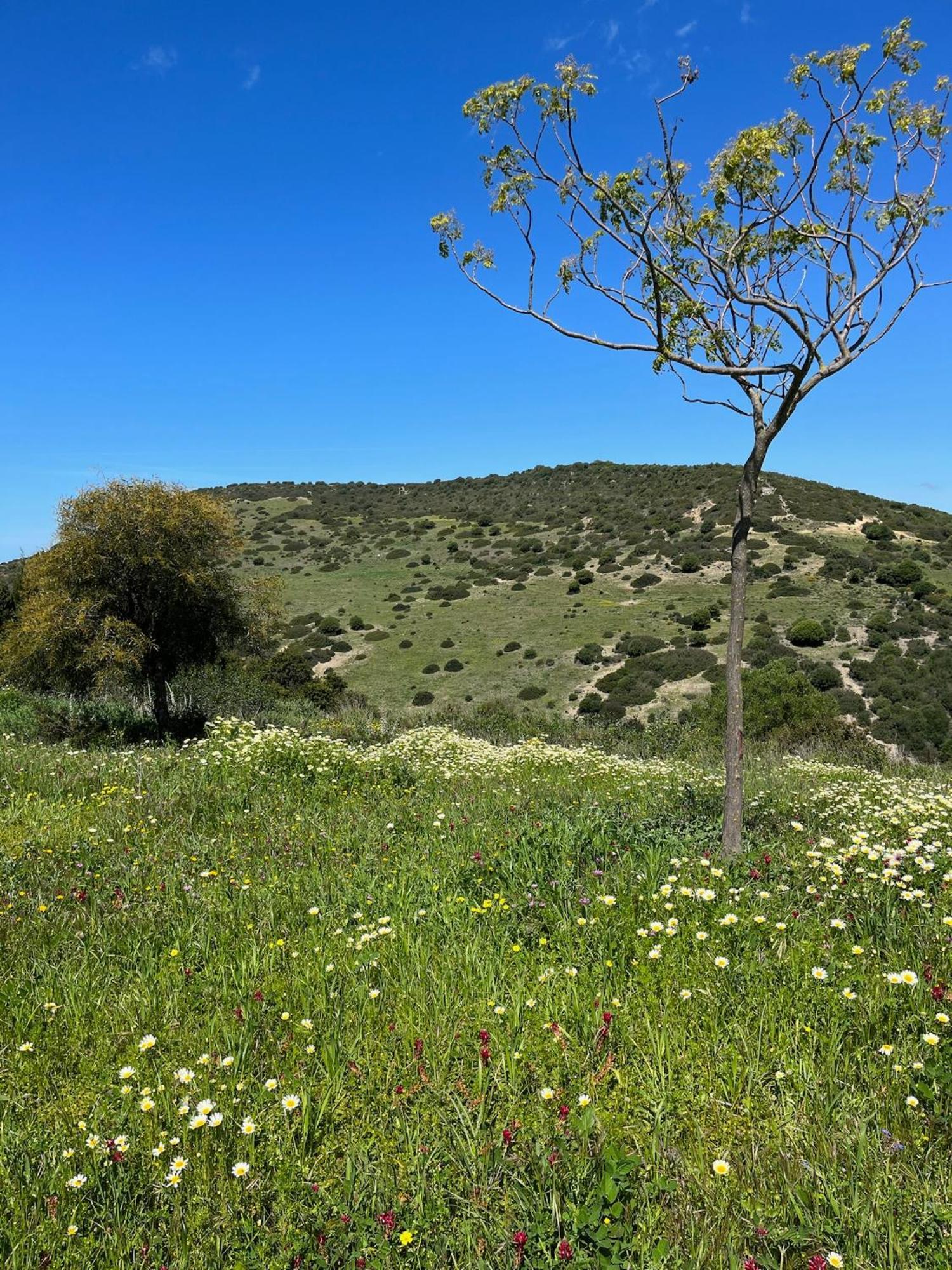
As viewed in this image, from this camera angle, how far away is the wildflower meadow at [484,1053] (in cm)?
254

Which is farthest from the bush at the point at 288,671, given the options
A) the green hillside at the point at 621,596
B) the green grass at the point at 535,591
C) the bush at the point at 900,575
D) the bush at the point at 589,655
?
the bush at the point at 900,575

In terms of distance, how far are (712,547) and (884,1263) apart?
60621mm

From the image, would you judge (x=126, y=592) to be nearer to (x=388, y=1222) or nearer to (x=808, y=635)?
(x=388, y=1222)

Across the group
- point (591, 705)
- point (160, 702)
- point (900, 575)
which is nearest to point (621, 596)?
point (900, 575)

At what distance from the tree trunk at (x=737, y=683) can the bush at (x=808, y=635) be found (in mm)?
36687

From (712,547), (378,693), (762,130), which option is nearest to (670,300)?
(762,130)

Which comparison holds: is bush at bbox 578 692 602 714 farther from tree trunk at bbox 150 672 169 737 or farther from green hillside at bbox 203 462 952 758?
tree trunk at bbox 150 672 169 737

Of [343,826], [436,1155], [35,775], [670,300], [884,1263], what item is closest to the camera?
[884,1263]

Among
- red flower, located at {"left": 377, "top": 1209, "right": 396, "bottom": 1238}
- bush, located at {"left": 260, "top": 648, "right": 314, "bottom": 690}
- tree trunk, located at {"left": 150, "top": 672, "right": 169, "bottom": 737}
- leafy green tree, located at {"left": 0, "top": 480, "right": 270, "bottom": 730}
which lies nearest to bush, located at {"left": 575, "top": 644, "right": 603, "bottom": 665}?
bush, located at {"left": 260, "top": 648, "right": 314, "bottom": 690}

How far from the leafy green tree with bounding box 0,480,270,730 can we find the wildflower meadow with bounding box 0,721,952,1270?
12.9 m

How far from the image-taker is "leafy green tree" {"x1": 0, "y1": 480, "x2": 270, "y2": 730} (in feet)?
59.9

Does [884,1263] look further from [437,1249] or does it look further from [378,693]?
[378,693]

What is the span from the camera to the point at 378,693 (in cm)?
Answer: 3869

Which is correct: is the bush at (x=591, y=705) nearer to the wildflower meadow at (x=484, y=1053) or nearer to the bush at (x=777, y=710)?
the bush at (x=777, y=710)
